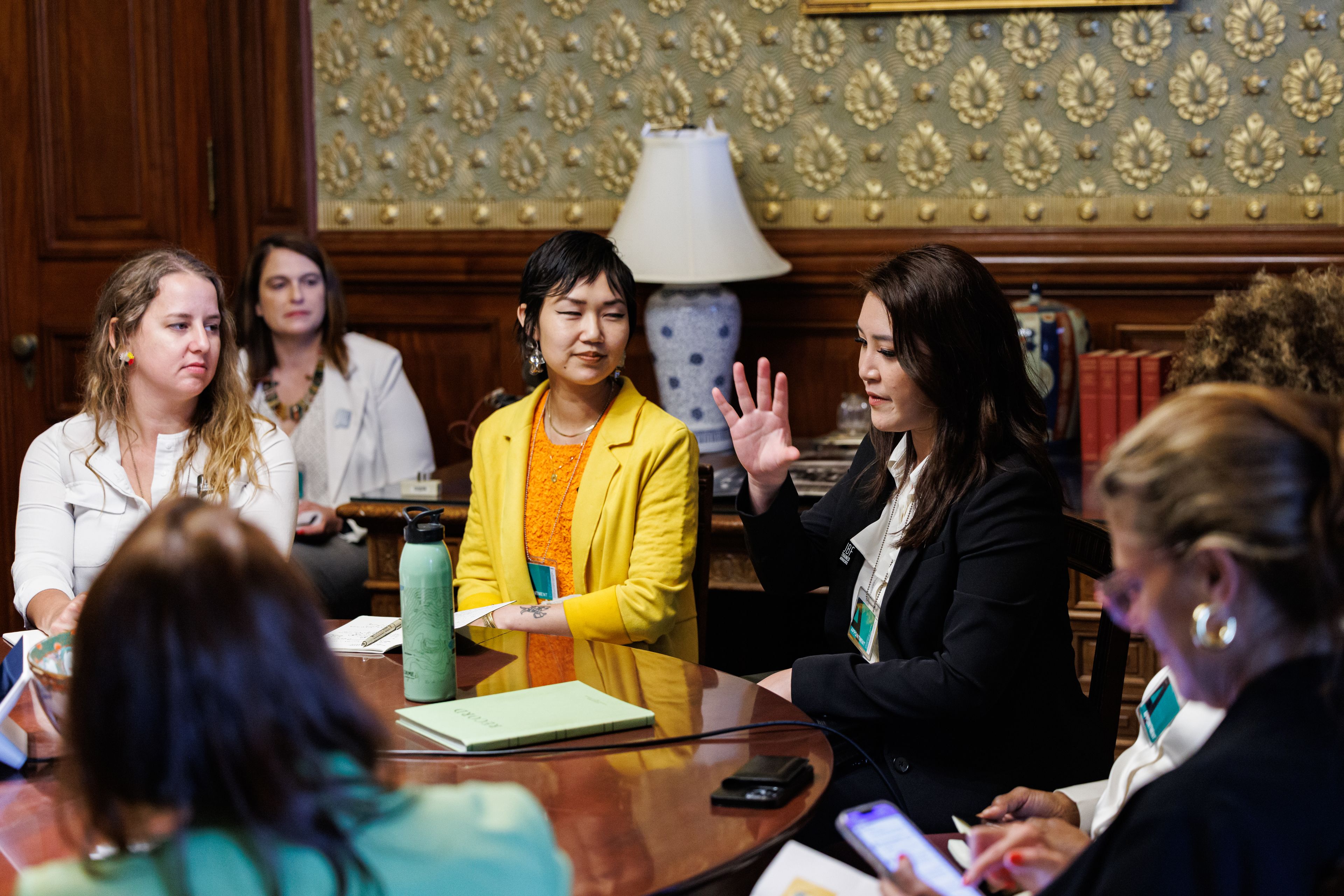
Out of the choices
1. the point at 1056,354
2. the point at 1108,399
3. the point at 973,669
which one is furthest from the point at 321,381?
the point at 973,669

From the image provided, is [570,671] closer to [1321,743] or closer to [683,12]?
[1321,743]

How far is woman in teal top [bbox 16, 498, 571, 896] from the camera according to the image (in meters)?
0.81

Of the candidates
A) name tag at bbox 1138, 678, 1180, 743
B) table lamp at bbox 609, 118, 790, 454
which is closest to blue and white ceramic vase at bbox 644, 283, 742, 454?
table lamp at bbox 609, 118, 790, 454

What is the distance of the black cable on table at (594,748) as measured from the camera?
4.74 feet

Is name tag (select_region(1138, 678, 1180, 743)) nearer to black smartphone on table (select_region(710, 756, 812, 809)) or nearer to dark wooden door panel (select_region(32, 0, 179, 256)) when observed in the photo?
black smartphone on table (select_region(710, 756, 812, 809))

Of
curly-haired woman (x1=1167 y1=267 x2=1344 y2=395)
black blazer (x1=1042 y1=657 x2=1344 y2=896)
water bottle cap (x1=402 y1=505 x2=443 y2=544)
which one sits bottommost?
black blazer (x1=1042 y1=657 x2=1344 y2=896)

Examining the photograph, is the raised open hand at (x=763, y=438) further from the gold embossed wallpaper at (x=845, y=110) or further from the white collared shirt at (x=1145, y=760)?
the gold embossed wallpaper at (x=845, y=110)

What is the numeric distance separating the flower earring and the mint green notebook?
0.92 meters

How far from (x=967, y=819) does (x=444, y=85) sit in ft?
9.24

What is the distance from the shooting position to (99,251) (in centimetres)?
398

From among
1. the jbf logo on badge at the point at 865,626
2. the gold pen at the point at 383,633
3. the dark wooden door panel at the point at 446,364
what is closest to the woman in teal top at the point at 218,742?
the gold pen at the point at 383,633

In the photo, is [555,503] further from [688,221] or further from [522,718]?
[688,221]

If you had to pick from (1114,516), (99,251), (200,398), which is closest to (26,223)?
(99,251)

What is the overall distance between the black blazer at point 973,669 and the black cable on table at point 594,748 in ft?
0.81
